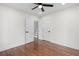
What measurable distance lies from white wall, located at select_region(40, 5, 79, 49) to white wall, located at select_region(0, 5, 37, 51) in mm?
558

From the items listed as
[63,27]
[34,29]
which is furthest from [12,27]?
[63,27]

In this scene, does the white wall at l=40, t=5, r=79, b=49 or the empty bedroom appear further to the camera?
the white wall at l=40, t=5, r=79, b=49

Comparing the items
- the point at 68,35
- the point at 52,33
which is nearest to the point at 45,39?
the point at 52,33

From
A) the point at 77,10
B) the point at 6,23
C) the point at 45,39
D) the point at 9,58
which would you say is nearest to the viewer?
the point at 9,58

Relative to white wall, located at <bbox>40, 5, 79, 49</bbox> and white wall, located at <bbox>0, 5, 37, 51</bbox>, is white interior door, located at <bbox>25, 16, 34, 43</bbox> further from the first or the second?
white wall, located at <bbox>40, 5, 79, 49</bbox>

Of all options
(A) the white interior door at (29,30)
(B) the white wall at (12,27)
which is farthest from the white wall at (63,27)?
(B) the white wall at (12,27)

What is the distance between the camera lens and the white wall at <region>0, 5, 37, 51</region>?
1.88 m

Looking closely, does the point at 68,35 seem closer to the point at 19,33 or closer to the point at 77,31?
the point at 77,31

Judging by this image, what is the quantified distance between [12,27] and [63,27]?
5.39 feet

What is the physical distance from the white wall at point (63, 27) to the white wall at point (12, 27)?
56 cm

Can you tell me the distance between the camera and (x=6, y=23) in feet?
6.82

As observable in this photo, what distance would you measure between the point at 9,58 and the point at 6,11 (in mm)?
1637

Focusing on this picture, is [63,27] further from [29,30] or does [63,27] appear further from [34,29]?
[29,30]

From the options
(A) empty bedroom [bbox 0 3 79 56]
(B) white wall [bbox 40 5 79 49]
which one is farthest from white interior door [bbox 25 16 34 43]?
(B) white wall [bbox 40 5 79 49]
